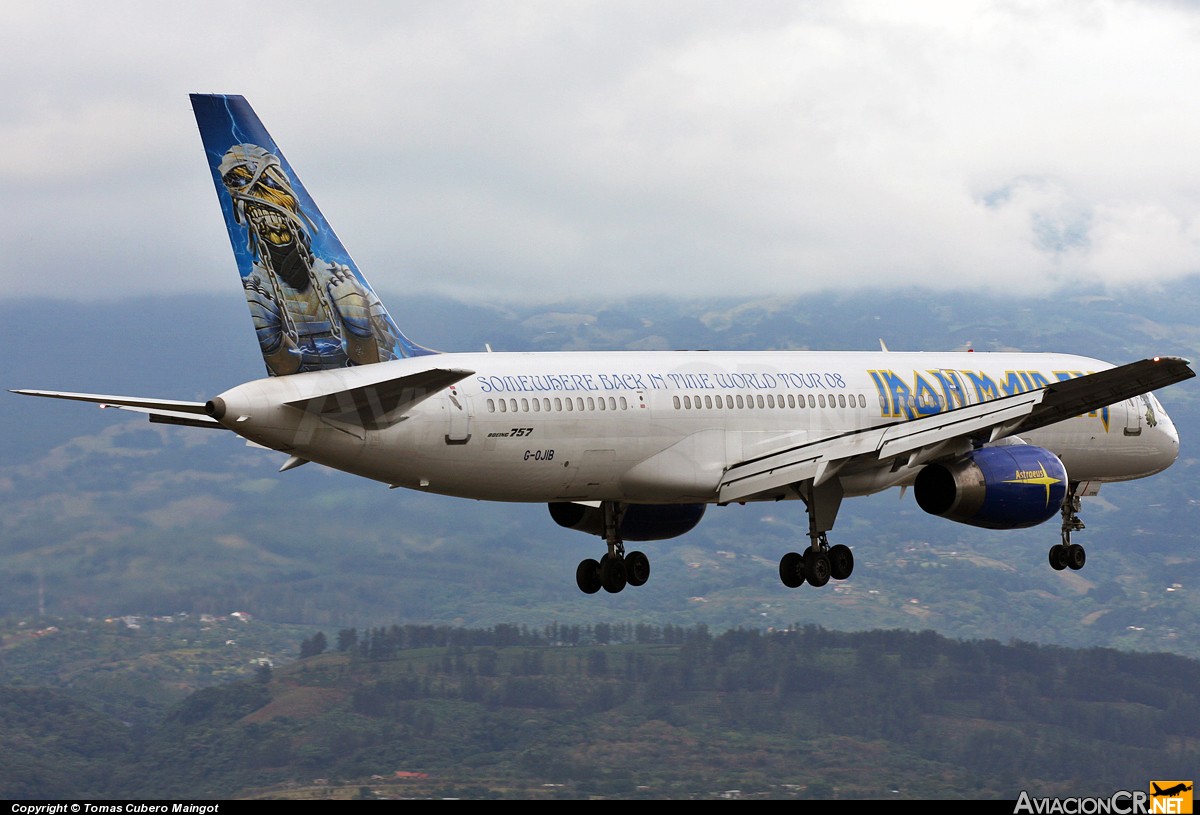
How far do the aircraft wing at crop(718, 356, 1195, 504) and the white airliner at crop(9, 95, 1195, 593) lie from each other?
0.06 metres

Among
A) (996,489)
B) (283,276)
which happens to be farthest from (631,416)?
(283,276)

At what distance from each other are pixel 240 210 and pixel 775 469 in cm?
1475

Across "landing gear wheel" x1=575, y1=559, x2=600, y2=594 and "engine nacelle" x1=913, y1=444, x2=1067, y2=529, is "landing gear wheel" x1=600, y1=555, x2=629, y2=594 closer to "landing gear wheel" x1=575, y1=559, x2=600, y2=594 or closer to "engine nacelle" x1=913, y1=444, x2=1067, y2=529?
"landing gear wheel" x1=575, y1=559, x2=600, y2=594

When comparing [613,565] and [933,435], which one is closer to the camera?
[933,435]

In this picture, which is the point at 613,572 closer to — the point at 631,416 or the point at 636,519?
the point at 636,519

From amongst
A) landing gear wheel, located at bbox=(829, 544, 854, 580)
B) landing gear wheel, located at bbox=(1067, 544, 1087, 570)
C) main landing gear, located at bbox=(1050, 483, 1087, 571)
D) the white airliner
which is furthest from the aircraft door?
landing gear wheel, located at bbox=(1067, 544, 1087, 570)

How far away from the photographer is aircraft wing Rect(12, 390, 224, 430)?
117ft

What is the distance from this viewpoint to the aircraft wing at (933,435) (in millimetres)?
38562

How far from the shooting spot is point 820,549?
141ft

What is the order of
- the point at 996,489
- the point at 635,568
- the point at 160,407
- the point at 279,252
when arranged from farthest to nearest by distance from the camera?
the point at 635,568 → the point at 996,489 → the point at 160,407 → the point at 279,252

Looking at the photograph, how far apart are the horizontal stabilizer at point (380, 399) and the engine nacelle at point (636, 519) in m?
9.05

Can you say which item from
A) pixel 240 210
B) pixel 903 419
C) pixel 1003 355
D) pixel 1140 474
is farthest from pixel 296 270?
pixel 1140 474

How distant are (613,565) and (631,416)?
5.63m

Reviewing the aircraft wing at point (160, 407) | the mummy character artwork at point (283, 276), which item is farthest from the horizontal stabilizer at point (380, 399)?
the aircraft wing at point (160, 407)
